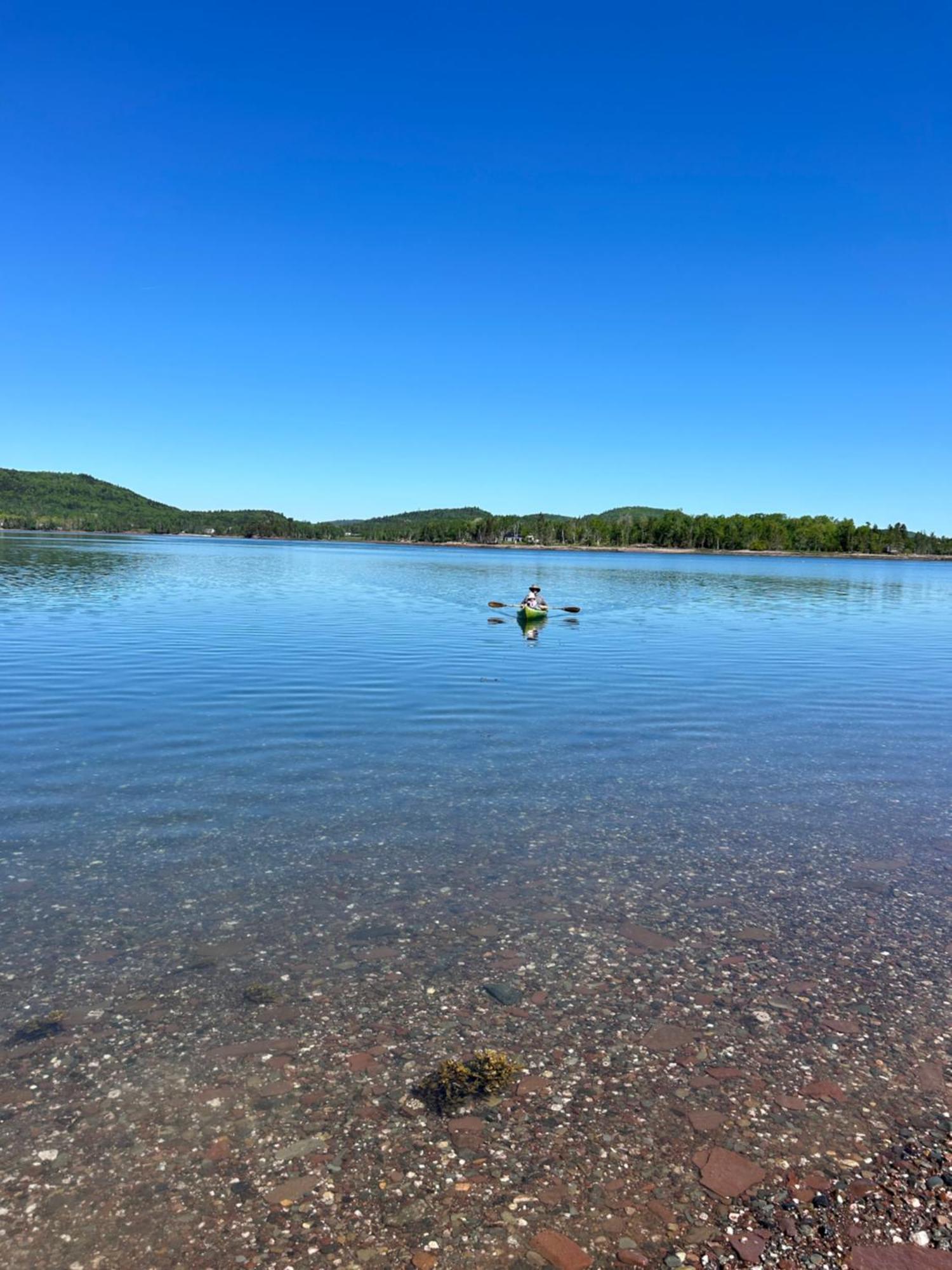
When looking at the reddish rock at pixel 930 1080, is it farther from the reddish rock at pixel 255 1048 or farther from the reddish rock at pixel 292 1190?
the reddish rock at pixel 255 1048

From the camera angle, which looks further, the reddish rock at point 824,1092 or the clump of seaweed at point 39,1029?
the clump of seaweed at point 39,1029

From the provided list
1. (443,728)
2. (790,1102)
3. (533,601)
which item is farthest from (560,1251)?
(533,601)

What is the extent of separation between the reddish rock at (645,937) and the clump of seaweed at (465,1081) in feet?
10.4

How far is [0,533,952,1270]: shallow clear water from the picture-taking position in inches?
257

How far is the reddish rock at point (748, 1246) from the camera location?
600 cm

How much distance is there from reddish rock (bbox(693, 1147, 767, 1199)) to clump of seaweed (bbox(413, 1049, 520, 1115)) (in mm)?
1947

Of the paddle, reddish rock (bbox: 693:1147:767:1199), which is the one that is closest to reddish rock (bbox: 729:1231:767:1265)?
reddish rock (bbox: 693:1147:767:1199)

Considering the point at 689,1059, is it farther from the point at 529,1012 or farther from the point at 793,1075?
the point at 529,1012

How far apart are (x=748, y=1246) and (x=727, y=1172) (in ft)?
2.61

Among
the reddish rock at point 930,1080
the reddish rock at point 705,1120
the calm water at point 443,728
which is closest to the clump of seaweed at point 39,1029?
the calm water at point 443,728

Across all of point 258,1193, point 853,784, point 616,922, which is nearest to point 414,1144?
point 258,1193

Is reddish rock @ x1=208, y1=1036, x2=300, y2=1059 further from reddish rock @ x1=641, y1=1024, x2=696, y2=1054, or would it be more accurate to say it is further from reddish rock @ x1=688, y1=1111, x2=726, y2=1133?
reddish rock @ x1=688, y1=1111, x2=726, y2=1133

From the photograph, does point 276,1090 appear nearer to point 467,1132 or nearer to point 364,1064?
point 364,1064

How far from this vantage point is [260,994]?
9453mm
